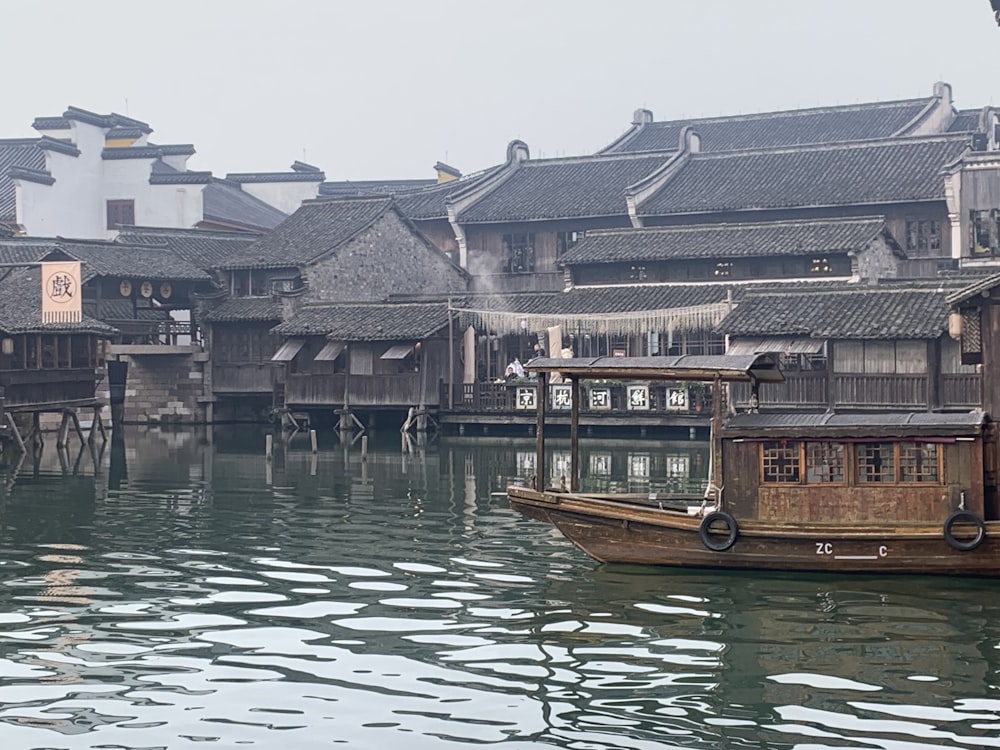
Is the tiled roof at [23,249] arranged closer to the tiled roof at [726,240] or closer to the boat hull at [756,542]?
the tiled roof at [726,240]

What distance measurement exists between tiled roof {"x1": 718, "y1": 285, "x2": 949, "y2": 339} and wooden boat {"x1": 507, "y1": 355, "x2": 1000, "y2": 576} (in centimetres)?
1824

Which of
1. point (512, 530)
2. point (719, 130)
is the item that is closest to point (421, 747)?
point (512, 530)

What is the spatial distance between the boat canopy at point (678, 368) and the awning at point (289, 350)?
29.3 m

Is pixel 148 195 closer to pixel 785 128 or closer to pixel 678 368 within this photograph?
pixel 785 128

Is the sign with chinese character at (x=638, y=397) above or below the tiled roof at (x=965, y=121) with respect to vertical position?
below

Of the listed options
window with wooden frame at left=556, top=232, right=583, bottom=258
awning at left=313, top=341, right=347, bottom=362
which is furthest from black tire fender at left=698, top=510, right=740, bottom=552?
window with wooden frame at left=556, top=232, right=583, bottom=258

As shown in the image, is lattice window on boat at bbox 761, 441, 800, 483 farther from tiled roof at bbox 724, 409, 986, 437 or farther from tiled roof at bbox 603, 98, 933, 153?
tiled roof at bbox 603, 98, 933, 153

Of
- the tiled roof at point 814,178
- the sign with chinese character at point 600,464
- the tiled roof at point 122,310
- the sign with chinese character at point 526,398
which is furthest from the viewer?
the tiled roof at point 814,178

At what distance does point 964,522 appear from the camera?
18.9 meters

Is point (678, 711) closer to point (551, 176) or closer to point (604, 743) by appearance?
point (604, 743)

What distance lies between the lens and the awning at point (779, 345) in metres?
40.0

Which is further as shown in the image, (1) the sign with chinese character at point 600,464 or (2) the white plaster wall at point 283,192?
(2) the white plaster wall at point 283,192

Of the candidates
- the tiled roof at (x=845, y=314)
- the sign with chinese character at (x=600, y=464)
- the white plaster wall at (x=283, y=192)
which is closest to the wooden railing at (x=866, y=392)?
the tiled roof at (x=845, y=314)

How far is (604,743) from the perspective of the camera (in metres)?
12.5
